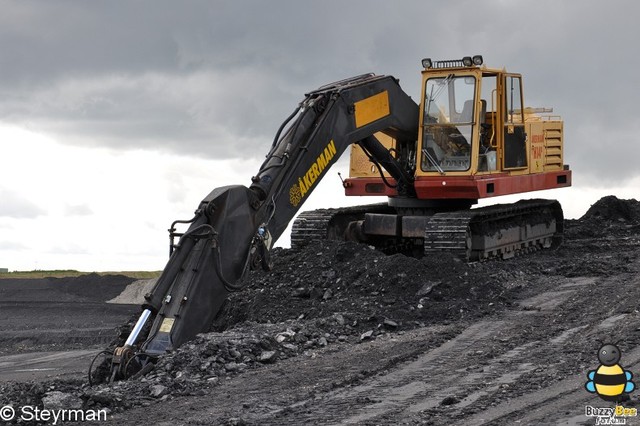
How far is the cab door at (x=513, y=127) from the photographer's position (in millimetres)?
16828

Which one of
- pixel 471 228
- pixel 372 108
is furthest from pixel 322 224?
pixel 372 108

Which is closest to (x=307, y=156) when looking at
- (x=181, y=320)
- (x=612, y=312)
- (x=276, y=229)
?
(x=276, y=229)

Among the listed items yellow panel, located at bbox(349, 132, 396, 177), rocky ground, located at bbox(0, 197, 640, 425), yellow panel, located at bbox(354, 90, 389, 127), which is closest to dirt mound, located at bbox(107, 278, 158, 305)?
rocky ground, located at bbox(0, 197, 640, 425)

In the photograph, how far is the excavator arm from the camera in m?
10.4

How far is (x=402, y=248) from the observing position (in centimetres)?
1747

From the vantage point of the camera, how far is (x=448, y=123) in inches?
637

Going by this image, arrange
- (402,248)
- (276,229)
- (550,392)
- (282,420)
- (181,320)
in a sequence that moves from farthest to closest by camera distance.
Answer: (402,248)
(276,229)
(181,320)
(550,392)
(282,420)

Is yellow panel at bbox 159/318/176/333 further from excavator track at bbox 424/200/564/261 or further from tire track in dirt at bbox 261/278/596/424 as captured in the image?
excavator track at bbox 424/200/564/261

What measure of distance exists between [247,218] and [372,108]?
12.3ft

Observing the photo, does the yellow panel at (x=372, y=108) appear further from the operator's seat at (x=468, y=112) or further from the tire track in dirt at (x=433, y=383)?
the tire track in dirt at (x=433, y=383)

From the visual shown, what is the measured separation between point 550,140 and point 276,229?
891 cm

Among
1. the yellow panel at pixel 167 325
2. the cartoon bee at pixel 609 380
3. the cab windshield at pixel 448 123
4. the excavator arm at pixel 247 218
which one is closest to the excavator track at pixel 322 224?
the cab windshield at pixel 448 123

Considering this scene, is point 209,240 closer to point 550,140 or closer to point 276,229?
point 276,229

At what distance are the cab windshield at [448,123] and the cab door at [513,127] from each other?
82 cm
